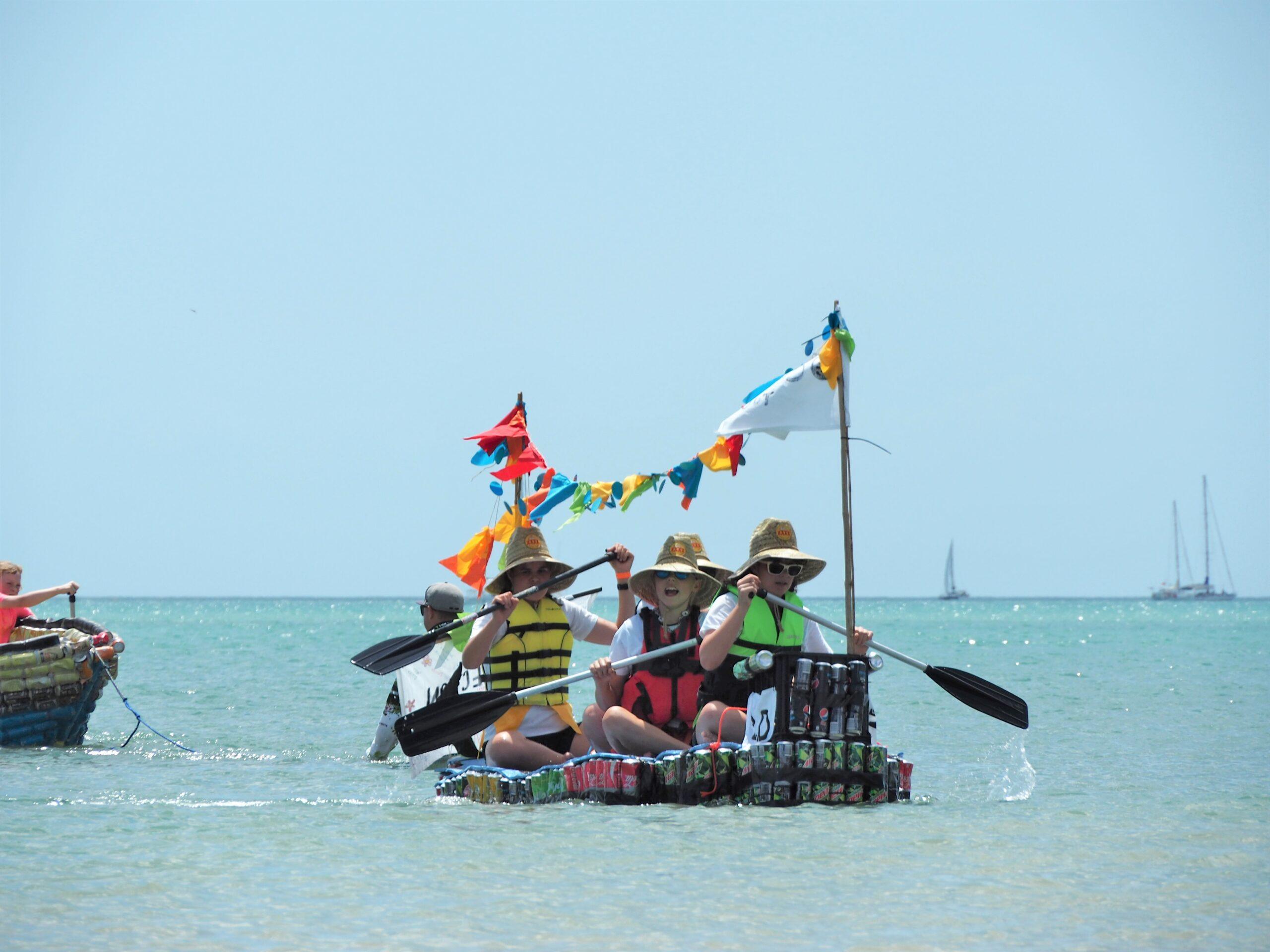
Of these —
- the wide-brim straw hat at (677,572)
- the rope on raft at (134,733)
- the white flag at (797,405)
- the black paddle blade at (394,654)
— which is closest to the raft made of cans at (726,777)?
the wide-brim straw hat at (677,572)

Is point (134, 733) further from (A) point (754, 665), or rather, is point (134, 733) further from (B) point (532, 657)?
(A) point (754, 665)

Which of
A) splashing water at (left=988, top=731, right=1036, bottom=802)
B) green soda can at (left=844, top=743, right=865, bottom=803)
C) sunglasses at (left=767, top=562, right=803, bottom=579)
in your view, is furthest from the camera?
splashing water at (left=988, top=731, right=1036, bottom=802)

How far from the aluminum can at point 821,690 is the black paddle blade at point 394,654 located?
303 cm

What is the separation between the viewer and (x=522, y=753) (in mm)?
9391

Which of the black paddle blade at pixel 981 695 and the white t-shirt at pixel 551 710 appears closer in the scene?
the white t-shirt at pixel 551 710

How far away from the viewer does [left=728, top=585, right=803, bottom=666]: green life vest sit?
29.3 ft

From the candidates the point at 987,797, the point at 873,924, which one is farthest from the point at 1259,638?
the point at 873,924

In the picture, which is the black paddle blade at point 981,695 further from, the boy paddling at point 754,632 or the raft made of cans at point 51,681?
the raft made of cans at point 51,681

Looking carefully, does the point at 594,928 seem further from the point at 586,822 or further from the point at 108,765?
Answer: the point at 108,765

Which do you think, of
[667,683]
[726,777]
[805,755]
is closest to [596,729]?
[667,683]

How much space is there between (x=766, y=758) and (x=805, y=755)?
9.0 inches

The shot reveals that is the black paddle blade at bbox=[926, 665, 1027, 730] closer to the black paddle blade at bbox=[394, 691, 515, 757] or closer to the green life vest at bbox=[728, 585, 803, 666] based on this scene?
the green life vest at bbox=[728, 585, 803, 666]

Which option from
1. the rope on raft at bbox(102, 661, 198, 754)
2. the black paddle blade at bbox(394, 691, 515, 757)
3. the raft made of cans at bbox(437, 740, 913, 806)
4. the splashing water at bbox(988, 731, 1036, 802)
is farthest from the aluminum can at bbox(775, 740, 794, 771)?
the rope on raft at bbox(102, 661, 198, 754)

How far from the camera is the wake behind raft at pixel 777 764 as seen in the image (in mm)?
8508
